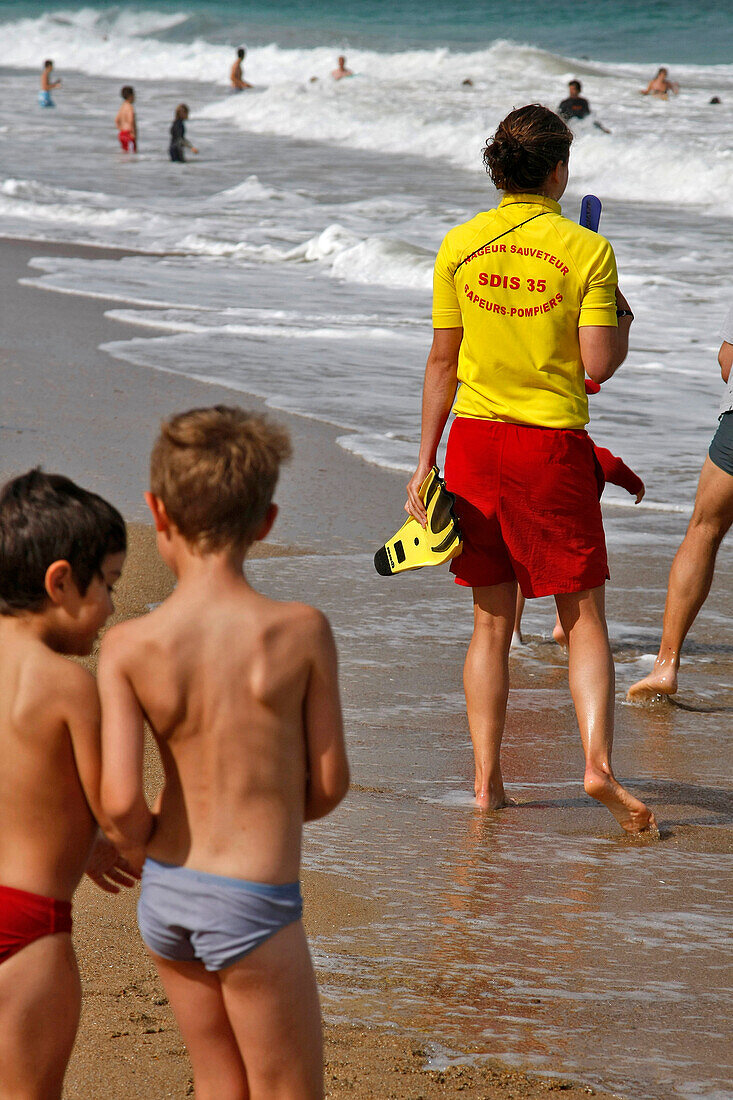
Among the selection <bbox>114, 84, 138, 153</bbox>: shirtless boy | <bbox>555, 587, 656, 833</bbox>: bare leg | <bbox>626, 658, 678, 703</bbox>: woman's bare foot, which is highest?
<bbox>114, 84, 138, 153</bbox>: shirtless boy

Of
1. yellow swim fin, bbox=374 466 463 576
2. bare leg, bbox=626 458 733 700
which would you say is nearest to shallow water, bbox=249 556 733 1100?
bare leg, bbox=626 458 733 700

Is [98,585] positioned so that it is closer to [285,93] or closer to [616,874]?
[616,874]

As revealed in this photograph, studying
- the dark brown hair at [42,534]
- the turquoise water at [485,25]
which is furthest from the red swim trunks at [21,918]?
the turquoise water at [485,25]

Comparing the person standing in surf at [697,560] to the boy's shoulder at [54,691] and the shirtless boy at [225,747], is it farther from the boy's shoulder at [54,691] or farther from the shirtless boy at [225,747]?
the boy's shoulder at [54,691]

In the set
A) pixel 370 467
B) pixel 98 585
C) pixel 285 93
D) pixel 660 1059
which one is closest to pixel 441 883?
pixel 660 1059

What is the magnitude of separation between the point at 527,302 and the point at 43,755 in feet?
7.04

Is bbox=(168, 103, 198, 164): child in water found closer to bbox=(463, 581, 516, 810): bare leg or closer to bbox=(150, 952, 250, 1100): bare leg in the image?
bbox=(463, 581, 516, 810): bare leg

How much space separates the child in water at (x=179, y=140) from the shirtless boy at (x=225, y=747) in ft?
84.3

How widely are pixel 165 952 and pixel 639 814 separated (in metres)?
1.98

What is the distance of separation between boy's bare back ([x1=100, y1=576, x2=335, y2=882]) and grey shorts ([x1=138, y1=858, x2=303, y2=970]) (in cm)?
2

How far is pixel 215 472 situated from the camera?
1725mm

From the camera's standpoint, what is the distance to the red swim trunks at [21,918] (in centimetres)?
182

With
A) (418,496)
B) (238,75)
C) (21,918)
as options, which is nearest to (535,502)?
(418,496)

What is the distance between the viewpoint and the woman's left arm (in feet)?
12.3
